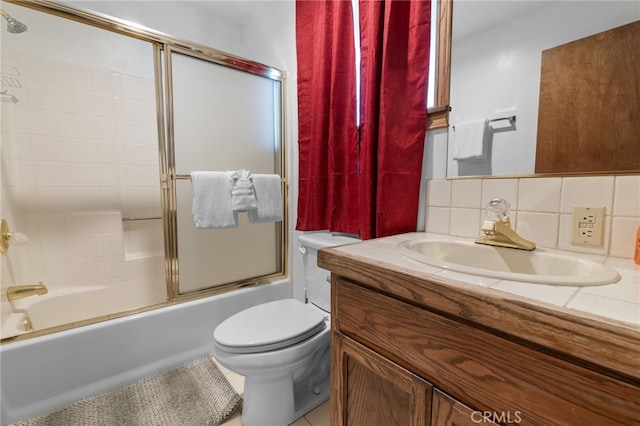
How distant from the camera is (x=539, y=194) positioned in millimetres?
804

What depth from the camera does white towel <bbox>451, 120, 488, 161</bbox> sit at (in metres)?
0.92

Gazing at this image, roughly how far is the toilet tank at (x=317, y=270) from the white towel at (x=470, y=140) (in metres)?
0.56

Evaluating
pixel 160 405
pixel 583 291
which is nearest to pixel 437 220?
pixel 583 291

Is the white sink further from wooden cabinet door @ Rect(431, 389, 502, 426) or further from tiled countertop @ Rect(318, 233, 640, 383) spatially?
wooden cabinet door @ Rect(431, 389, 502, 426)

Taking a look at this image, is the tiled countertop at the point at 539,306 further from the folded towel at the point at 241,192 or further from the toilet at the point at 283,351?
the folded towel at the point at 241,192

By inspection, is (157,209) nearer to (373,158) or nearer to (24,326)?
(24,326)

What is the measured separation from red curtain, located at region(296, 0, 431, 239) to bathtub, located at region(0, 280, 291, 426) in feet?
2.75

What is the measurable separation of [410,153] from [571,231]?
1.77 feet

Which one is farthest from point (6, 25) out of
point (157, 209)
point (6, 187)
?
point (157, 209)

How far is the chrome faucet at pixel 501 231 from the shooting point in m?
0.77

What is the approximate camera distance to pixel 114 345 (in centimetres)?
128

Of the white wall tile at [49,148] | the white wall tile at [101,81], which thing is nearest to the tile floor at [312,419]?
the white wall tile at [49,148]

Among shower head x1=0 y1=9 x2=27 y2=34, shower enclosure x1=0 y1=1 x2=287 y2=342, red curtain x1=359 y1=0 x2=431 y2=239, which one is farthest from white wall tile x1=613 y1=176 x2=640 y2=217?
shower head x1=0 y1=9 x2=27 y2=34

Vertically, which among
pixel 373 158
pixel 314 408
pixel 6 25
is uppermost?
pixel 6 25
